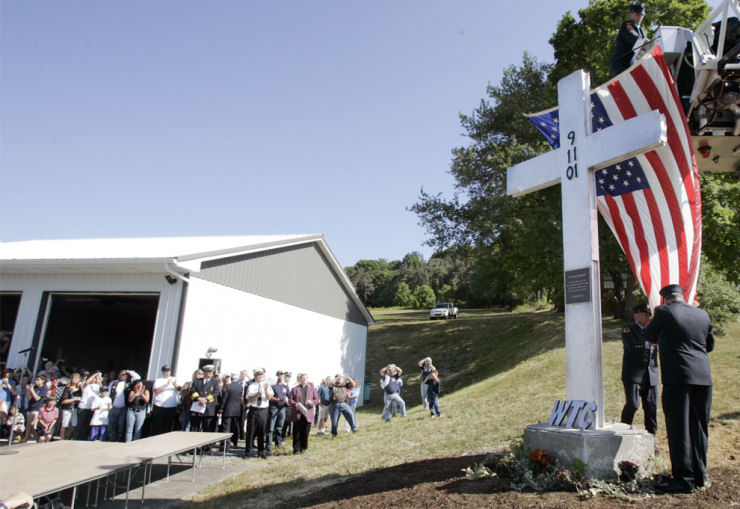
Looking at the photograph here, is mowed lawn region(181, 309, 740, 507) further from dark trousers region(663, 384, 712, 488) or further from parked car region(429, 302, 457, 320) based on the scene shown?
parked car region(429, 302, 457, 320)

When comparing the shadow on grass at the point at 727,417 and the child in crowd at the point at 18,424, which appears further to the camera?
the child in crowd at the point at 18,424

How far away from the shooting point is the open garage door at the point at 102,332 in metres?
17.7

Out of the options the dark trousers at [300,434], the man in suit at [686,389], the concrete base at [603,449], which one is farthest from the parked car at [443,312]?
the man in suit at [686,389]

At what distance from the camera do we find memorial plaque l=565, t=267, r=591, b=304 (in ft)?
16.9

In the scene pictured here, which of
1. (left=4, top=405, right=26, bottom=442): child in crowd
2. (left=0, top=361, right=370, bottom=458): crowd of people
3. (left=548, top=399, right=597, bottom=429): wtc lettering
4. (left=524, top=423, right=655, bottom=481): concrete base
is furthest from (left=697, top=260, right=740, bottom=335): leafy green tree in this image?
(left=4, top=405, right=26, bottom=442): child in crowd

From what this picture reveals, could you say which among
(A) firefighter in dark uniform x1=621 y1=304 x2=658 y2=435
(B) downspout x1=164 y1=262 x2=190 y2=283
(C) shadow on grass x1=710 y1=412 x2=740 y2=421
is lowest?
(C) shadow on grass x1=710 y1=412 x2=740 y2=421

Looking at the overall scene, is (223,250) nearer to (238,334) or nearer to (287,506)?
(238,334)

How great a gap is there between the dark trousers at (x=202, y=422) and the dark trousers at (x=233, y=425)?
25 cm

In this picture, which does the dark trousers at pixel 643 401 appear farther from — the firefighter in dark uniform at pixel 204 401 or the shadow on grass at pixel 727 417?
the firefighter in dark uniform at pixel 204 401

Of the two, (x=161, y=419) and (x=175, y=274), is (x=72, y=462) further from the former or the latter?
(x=175, y=274)

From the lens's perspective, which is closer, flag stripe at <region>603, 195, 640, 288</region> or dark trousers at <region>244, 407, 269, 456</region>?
flag stripe at <region>603, 195, 640, 288</region>

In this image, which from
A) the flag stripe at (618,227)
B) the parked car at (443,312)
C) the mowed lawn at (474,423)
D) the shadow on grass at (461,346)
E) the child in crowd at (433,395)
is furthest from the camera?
the parked car at (443,312)

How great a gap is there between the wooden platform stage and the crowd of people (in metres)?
2.40

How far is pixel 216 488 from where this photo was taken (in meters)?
7.37
